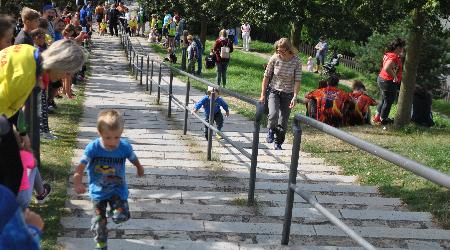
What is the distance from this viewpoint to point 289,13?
14070 mm

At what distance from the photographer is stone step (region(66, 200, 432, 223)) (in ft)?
16.4

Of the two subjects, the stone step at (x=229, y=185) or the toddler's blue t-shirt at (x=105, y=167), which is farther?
the stone step at (x=229, y=185)

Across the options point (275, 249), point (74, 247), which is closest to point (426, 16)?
point (275, 249)

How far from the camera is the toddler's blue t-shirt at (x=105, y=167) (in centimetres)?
390

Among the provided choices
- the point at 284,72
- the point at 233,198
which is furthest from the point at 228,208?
the point at 284,72

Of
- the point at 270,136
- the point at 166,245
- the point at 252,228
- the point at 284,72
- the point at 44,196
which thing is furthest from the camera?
the point at 270,136

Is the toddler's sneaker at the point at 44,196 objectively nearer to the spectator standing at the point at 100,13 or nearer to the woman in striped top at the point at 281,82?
the woman in striped top at the point at 281,82

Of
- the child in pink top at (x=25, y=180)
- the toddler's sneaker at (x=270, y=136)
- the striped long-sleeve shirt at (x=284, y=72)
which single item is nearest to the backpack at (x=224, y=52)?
the toddler's sneaker at (x=270, y=136)

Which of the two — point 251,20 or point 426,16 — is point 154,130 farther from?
point 251,20

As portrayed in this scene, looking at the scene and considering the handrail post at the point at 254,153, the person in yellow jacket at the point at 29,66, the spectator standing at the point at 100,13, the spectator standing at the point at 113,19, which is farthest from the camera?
the spectator standing at the point at 100,13

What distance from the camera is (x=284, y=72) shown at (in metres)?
7.89

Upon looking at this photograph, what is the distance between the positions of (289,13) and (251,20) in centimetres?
123

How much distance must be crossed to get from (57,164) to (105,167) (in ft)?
8.06

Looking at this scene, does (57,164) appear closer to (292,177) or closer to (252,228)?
(252,228)
